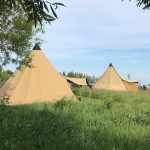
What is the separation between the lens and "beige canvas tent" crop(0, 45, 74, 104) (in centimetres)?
2319

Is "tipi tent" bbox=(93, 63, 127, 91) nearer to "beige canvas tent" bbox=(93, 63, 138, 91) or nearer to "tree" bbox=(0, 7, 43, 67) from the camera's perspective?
"beige canvas tent" bbox=(93, 63, 138, 91)

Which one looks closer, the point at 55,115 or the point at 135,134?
the point at 135,134

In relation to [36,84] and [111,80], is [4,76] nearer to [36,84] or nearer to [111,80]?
[36,84]

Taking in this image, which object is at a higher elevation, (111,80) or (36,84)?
(111,80)

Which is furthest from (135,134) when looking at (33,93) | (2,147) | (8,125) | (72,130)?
(33,93)

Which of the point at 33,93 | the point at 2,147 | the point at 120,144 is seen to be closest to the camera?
the point at 2,147

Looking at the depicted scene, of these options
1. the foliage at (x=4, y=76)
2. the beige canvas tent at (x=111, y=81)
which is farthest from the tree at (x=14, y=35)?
A: the beige canvas tent at (x=111, y=81)

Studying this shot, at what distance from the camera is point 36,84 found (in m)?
23.4

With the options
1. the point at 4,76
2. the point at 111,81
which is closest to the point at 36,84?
the point at 4,76

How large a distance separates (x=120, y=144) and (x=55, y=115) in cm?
463

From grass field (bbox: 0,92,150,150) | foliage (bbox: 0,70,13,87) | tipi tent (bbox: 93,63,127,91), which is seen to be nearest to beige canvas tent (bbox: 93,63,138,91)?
tipi tent (bbox: 93,63,127,91)

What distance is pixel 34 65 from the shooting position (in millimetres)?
23766

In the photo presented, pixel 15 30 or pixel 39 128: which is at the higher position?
pixel 15 30

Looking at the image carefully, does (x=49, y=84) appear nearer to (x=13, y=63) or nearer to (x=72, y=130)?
(x=13, y=63)
